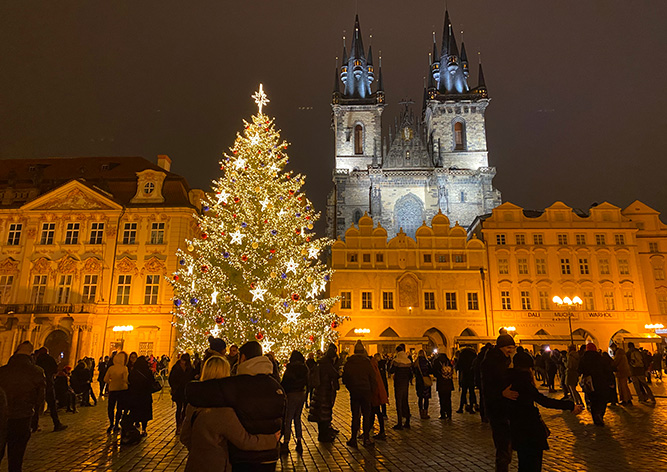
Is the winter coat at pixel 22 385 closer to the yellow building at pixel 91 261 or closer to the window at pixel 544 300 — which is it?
the yellow building at pixel 91 261

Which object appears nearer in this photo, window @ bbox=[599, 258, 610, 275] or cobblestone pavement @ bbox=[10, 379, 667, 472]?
cobblestone pavement @ bbox=[10, 379, 667, 472]

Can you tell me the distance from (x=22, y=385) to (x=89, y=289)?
25262 millimetres

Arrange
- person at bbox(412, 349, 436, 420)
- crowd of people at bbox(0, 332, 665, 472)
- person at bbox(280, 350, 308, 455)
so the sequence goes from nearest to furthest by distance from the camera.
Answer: crowd of people at bbox(0, 332, 665, 472) < person at bbox(280, 350, 308, 455) < person at bbox(412, 349, 436, 420)

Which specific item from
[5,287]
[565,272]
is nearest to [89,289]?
[5,287]

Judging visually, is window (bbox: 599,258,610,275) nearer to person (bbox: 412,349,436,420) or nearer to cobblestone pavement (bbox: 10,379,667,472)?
cobblestone pavement (bbox: 10,379,667,472)

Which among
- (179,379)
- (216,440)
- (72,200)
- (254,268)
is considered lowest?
(179,379)

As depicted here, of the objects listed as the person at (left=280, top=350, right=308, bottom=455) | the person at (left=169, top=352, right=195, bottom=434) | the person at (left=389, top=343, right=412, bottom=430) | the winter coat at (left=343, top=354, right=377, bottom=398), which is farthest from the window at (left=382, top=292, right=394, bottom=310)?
the person at (left=280, top=350, right=308, bottom=455)

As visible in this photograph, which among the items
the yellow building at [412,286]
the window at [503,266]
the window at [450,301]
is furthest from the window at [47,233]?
the window at [503,266]

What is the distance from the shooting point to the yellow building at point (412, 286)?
33531mm

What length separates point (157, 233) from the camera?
3012cm

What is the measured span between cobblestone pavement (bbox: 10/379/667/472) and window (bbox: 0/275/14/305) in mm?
21744

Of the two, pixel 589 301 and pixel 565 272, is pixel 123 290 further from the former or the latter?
pixel 589 301

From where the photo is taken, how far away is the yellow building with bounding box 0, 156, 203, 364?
27.4m

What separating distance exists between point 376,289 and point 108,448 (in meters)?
26.7
